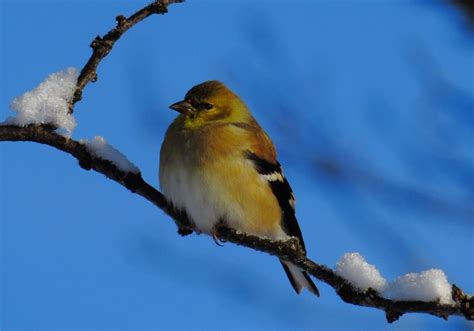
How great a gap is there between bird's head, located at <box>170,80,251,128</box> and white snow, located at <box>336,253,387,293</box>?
2.54m

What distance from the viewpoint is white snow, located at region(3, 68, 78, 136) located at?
3.50 m

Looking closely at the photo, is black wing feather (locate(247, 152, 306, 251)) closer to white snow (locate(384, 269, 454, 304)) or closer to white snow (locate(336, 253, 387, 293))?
white snow (locate(336, 253, 387, 293))

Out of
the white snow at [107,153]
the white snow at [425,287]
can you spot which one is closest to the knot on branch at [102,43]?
the white snow at [107,153]

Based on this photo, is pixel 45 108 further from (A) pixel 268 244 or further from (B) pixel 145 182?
(A) pixel 268 244

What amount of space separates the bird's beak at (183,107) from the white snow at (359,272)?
2.60m

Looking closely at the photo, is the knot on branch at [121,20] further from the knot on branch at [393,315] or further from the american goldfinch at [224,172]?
the knot on branch at [393,315]

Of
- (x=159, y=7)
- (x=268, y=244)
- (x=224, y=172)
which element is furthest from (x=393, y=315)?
(x=224, y=172)

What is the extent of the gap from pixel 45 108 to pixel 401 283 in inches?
71.4

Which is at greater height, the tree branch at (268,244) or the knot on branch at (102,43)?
the knot on branch at (102,43)

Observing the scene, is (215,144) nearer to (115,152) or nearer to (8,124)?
(115,152)

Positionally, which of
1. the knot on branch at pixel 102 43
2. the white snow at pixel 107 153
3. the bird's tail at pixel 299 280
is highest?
the knot on branch at pixel 102 43

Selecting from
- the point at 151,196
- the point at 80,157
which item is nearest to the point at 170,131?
the point at 151,196

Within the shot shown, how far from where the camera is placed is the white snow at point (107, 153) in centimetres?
367

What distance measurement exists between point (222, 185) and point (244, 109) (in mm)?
1174
